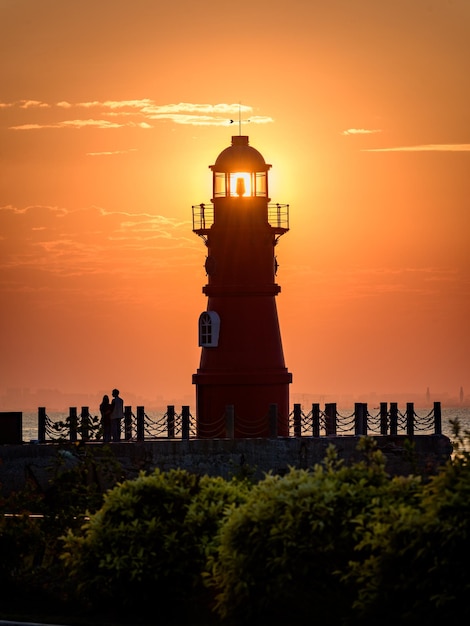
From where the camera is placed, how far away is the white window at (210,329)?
35.7 m

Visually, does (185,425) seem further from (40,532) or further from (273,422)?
(40,532)

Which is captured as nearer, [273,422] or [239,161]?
[273,422]

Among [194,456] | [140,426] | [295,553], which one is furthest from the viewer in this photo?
[140,426]

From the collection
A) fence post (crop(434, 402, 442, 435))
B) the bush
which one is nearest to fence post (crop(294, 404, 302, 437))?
fence post (crop(434, 402, 442, 435))

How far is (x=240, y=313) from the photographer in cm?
3569

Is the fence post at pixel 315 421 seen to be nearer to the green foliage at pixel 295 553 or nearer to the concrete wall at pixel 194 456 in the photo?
the concrete wall at pixel 194 456

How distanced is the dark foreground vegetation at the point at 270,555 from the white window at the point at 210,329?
16636 mm

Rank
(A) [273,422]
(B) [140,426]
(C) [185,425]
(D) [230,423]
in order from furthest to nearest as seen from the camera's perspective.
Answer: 1. (B) [140,426]
2. (C) [185,425]
3. (A) [273,422]
4. (D) [230,423]

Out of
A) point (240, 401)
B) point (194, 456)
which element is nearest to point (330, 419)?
point (240, 401)

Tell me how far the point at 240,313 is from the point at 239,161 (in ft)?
13.0

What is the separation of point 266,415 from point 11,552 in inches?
648

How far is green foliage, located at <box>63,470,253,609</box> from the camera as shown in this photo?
674 inches

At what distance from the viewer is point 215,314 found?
35.8 meters

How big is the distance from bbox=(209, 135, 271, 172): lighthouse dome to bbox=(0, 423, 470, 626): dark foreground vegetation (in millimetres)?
18027
